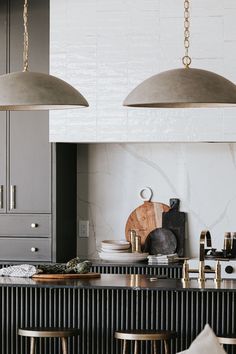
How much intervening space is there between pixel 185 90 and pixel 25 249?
2779mm

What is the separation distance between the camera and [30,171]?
654 cm

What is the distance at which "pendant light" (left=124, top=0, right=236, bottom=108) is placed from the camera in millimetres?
4117

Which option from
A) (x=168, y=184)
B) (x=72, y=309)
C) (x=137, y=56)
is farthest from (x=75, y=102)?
(x=168, y=184)

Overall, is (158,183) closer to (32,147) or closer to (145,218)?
(145,218)

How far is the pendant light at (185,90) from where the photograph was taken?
4117 millimetres

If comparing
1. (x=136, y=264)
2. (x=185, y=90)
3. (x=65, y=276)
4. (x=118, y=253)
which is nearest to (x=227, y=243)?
(x=136, y=264)

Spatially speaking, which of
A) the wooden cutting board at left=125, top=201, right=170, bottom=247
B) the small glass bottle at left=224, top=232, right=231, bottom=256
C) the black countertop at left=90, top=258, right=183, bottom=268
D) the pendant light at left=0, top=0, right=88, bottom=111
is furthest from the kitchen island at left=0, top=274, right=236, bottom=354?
the wooden cutting board at left=125, top=201, right=170, bottom=247

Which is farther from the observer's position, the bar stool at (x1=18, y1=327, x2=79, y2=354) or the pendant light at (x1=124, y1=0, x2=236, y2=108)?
the bar stool at (x1=18, y1=327, x2=79, y2=354)

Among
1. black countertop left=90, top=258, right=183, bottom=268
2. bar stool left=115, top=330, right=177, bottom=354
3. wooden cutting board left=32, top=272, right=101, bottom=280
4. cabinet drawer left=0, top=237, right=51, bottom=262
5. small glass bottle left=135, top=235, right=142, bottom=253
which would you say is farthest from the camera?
small glass bottle left=135, top=235, right=142, bottom=253

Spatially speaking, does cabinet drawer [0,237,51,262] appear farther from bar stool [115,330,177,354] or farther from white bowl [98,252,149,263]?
bar stool [115,330,177,354]

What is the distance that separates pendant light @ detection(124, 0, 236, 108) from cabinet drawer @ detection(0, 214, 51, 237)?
2.41 m

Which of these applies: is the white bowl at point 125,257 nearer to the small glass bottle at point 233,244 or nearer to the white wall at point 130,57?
the small glass bottle at point 233,244

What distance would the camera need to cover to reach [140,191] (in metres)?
6.90

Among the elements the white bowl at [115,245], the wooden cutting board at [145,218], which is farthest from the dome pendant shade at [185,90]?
the wooden cutting board at [145,218]
